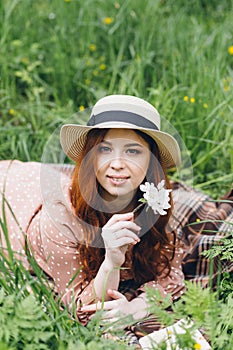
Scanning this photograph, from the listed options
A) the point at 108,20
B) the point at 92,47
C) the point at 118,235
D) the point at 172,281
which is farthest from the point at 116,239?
the point at 108,20

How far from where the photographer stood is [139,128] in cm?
197

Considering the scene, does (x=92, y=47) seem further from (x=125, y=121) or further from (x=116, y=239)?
(x=116, y=239)

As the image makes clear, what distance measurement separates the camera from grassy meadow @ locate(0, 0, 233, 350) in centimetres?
312

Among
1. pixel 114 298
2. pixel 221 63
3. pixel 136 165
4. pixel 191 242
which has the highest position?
pixel 221 63

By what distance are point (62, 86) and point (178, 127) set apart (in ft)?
2.47

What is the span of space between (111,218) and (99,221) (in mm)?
170

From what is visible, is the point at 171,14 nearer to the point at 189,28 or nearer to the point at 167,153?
the point at 189,28

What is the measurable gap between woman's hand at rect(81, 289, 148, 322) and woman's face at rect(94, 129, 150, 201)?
33 cm

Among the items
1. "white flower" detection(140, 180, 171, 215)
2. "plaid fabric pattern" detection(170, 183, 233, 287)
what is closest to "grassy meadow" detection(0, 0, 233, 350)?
"plaid fabric pattern" detection(170, 183, 233, 287)

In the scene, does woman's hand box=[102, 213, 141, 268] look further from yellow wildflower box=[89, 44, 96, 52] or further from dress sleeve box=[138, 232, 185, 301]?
yellow wildflower box=[89, 44, 96, 52]

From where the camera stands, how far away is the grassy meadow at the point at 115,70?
3.12 m

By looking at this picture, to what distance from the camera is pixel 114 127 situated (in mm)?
1962

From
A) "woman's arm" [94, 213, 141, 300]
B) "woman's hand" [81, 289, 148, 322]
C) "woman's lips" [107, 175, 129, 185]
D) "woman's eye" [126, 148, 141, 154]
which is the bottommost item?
"woman's hand" [81, 289, 148, 322]

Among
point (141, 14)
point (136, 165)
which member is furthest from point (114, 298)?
point (141, 14)
